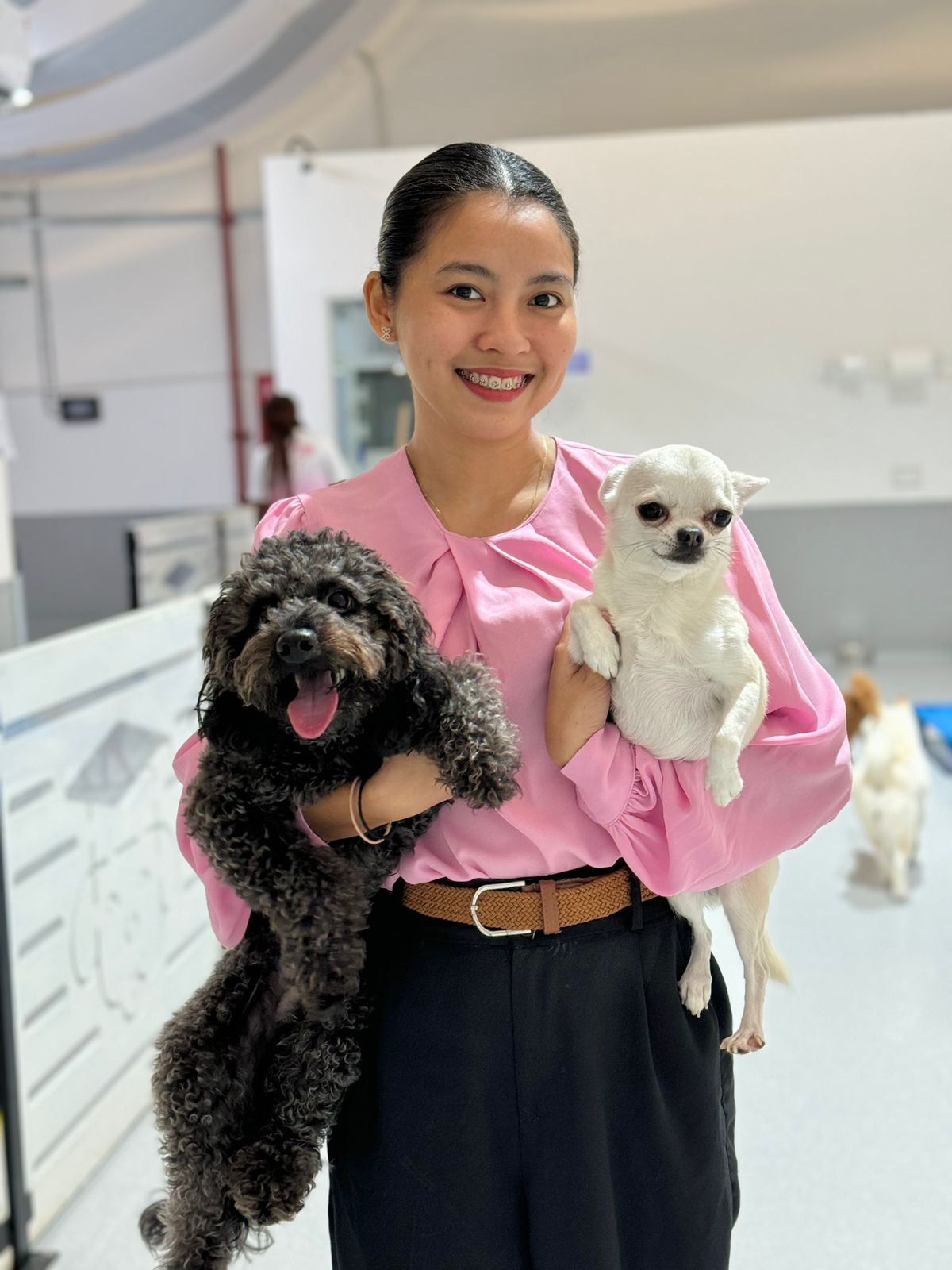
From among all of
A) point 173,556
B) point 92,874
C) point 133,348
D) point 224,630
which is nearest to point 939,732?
point 173,556

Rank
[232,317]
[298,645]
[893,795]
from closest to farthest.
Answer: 1. [298,645]
2. [893,795]
3. [232,317]

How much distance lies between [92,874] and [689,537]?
209 cm

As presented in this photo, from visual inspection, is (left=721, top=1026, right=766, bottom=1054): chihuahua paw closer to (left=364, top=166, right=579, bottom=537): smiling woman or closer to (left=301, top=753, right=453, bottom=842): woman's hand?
(left=301, top=753, right=453, bottom=842): woman's hand

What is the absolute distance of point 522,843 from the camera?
3.74 feet

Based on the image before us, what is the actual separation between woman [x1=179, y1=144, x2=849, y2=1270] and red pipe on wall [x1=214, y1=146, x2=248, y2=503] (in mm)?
7409

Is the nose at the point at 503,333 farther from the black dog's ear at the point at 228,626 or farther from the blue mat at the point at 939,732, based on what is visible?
the blue mat at the point at 939,732

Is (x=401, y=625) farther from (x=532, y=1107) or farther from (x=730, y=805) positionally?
(x=532, y=1107)

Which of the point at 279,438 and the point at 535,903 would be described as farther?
the point at 279,438

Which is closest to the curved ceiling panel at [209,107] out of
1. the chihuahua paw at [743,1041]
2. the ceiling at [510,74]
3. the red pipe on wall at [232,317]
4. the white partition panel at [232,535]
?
the ceiling at [510,74]

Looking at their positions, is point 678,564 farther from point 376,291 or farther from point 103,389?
point 103,389

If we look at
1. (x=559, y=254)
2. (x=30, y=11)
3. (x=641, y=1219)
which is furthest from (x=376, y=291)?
(x=30, y=11)

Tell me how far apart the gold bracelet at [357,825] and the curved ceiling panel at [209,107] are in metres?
6.08

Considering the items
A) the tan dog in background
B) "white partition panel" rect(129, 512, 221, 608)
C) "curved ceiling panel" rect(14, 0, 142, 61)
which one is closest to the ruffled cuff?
the tan dog in background

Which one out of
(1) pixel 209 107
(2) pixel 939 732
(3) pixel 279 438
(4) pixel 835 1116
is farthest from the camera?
(1) pixel 209 107
